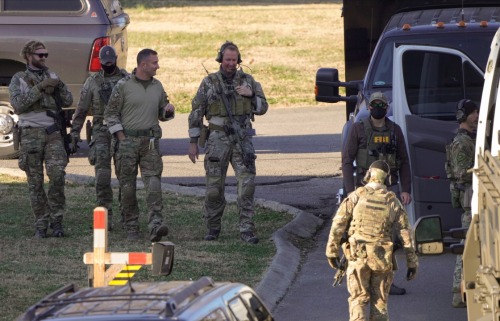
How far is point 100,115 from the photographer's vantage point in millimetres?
12945

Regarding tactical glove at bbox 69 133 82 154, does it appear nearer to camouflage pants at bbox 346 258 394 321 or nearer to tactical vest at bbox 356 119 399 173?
tactical vest at bbox 356 119 399 173

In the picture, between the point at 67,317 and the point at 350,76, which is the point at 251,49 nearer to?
the point at 350,76

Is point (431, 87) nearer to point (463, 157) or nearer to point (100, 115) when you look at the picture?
point (463, 157)

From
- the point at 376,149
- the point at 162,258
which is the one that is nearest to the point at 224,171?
the point at 376,149

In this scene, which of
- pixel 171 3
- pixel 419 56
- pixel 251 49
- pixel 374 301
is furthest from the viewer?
pixel 171 3

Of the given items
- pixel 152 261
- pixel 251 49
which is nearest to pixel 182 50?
pixel 251 49

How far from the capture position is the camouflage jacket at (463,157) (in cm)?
1033

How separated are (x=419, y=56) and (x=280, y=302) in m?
3.12

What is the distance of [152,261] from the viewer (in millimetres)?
6969

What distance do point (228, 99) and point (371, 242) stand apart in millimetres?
3969

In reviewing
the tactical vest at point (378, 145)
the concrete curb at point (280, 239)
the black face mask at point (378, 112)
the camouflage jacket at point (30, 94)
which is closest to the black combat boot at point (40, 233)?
the camouflage jacket at point (30, 94)

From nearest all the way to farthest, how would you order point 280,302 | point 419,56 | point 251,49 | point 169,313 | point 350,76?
point 169,313, point 280,302, point 419,56, point 350,76, point 251,49

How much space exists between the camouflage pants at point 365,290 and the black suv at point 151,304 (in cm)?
255

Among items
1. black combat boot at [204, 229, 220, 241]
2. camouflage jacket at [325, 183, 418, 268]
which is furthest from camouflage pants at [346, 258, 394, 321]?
black combat boot at [204, 229, 220, 241]
